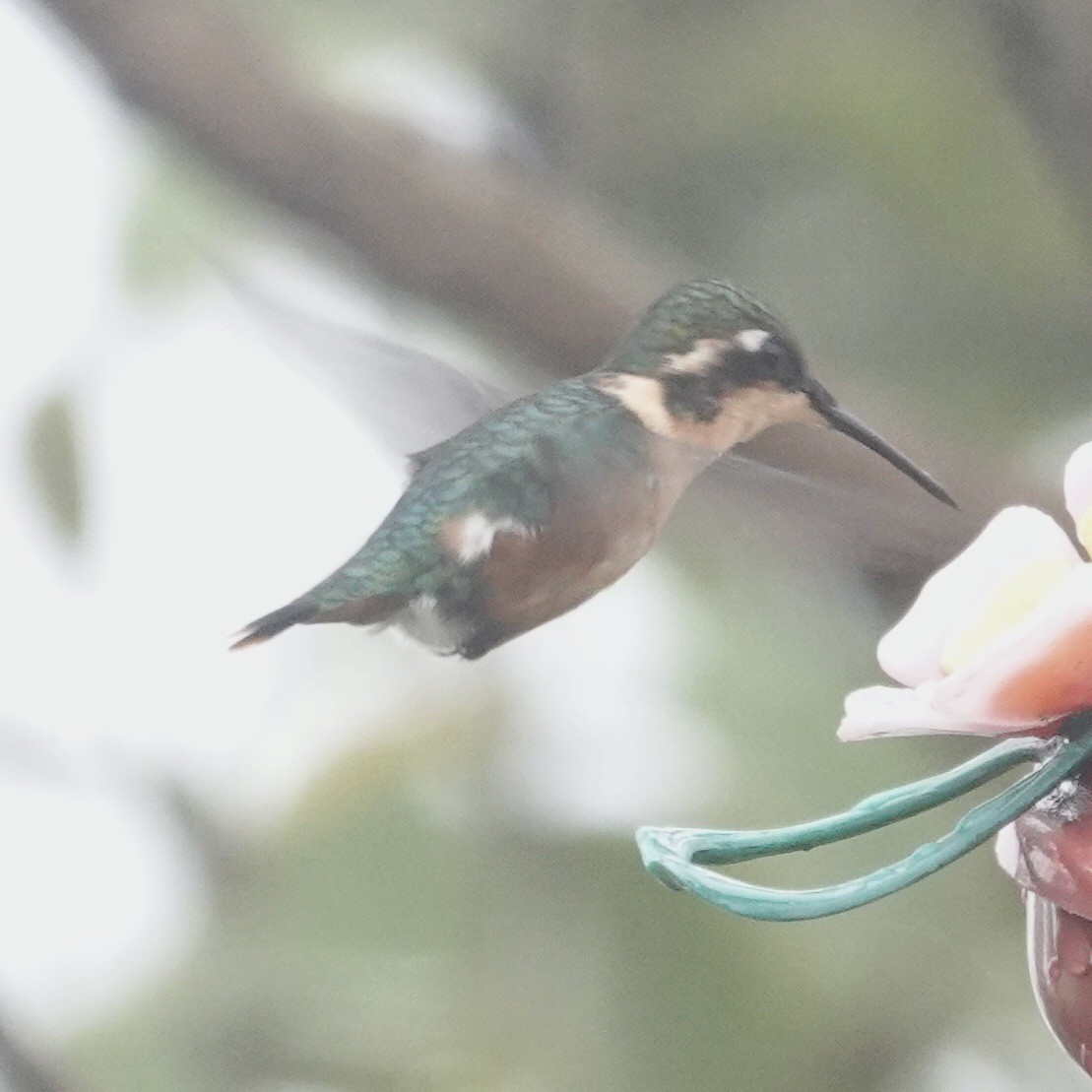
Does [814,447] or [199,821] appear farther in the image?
[199,821]

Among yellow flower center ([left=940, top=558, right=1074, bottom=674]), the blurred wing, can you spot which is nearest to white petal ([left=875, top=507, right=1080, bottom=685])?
yellow flower center ([left=940, top=558, right=1074, bottom=674])

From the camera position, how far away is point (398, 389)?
2.86 ft

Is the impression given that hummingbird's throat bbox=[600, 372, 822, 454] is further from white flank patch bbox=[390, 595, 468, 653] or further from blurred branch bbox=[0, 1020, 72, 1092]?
blurred branch bbox=[0, 1020, 72, 1092]

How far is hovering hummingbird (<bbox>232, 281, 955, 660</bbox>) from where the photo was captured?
0.71 metres

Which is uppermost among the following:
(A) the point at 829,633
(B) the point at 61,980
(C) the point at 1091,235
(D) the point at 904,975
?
(C) the point at 1091,235

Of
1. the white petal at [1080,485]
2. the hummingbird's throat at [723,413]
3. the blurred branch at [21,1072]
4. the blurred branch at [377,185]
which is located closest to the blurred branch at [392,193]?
the blurred branch at [377,185]

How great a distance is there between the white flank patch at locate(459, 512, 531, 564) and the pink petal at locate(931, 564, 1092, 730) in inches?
15.0

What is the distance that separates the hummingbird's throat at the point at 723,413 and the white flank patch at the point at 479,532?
3.4 inches

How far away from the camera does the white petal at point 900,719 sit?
372 mm

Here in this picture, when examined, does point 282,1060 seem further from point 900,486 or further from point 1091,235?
point 1091,235

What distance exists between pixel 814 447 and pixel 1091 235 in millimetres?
391

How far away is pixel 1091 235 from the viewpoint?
3.74 ft

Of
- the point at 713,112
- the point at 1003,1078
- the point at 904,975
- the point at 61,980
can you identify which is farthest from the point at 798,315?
the point at 61,980

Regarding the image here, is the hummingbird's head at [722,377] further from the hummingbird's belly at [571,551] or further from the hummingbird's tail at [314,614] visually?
the hummingbird's tail at [314,614]
